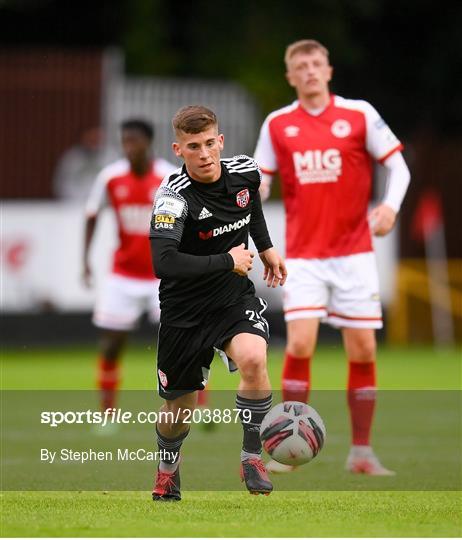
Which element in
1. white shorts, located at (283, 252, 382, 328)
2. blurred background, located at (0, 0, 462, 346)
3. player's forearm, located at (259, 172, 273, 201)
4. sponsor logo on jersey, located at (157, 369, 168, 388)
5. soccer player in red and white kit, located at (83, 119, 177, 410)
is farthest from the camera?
blurred background, located at (0, 0, 462, 346)

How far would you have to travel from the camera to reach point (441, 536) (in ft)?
20.3

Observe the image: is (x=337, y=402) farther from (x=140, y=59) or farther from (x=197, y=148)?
(x=140, y=59)

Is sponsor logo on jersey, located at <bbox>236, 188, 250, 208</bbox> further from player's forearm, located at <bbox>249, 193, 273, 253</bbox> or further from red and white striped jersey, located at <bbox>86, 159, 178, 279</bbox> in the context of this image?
red and white striped jersey, located at <bbox>86, 159, 178, 279</bbox>

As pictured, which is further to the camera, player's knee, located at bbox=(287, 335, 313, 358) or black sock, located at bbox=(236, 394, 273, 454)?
player's knee, located at bbox=(287, 335, 313, 358)

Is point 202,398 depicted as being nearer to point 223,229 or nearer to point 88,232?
point 88,232

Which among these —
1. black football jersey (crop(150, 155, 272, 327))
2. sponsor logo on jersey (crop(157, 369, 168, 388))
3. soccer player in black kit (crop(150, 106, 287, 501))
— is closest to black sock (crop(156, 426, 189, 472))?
soccer player in black kit (crop(150, 106, 287, 501))

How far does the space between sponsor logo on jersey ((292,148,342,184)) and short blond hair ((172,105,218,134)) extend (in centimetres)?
193

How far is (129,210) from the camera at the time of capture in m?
12.1

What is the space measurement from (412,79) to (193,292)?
893 inches

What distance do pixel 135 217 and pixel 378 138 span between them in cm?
347

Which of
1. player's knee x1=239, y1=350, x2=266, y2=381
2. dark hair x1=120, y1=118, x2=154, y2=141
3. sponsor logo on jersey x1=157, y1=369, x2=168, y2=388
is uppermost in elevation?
dark hair x1=120, y1=118, x2=154, y2=141

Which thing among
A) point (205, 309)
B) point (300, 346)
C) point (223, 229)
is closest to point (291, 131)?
point (300, 346)

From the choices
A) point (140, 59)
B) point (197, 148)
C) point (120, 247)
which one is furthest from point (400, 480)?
point (140, 59)

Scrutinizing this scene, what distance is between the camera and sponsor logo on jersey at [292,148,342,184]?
9141 mm
